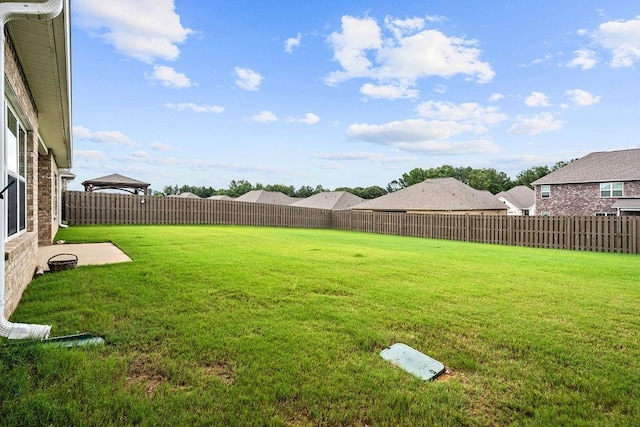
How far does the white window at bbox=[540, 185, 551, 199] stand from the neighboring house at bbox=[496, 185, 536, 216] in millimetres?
14463

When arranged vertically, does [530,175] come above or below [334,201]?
above

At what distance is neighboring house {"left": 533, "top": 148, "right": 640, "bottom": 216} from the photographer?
77.0ft

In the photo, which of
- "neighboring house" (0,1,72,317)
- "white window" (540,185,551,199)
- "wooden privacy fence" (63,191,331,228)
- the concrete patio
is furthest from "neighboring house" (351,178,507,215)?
"neighboring house" (0,1,72,317)

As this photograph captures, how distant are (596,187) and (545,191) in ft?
11.7

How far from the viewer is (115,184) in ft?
72.4

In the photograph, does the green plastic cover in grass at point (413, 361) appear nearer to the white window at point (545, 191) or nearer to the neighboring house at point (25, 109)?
the neighboring house at point (25, 109)

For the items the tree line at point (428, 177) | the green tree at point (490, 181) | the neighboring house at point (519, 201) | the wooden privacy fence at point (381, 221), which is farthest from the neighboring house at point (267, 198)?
the green tree at point (490, 181)

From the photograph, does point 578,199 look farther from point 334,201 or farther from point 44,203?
point 44,203

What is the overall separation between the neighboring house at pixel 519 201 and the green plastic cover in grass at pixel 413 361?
45.0 metres

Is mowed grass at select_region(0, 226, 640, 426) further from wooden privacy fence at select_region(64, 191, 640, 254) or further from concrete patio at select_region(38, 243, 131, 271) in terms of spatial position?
wooden privacy fence at select_region(64, 191, 640, 254)

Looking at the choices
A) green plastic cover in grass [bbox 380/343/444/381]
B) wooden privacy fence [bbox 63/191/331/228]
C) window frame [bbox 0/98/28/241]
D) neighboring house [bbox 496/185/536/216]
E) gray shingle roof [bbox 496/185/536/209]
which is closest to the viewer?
green plastic cover in grass [bbox 380/343/444/381]

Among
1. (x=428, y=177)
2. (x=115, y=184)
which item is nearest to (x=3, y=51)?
(x=115, y=184)

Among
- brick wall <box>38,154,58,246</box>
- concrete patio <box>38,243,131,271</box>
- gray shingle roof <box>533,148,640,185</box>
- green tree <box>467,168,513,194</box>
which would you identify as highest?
green tree <box>467,168,513,194</box>

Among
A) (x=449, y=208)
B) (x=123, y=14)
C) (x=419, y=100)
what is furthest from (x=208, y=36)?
(x=449, y=208)
